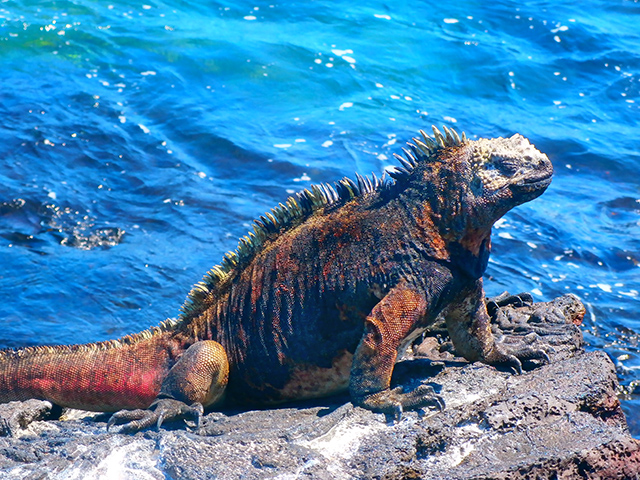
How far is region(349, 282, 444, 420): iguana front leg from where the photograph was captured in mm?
3967

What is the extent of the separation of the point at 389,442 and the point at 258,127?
8.26m

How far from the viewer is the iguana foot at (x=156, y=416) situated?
158 inches

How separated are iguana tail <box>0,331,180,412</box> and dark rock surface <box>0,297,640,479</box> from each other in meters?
0.32

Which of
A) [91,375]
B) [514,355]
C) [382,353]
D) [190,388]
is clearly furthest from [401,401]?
[91,375]

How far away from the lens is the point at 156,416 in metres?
4.08

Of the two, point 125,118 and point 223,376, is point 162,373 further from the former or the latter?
point 125,118

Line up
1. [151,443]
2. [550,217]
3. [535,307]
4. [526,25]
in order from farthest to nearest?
[526,25], [550,217], [535,307], [151,443]

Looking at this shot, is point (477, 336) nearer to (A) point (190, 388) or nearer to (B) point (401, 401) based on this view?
(B) point (401, 401)

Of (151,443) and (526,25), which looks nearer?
(151,443)

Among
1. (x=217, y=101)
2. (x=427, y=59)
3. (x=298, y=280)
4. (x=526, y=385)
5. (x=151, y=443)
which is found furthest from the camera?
(x=427, y=59)

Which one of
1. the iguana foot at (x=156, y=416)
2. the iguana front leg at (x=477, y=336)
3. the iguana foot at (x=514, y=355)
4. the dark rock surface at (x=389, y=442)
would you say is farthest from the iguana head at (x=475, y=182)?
the iguana foot at (x=156, y=416)

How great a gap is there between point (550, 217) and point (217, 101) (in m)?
5.74

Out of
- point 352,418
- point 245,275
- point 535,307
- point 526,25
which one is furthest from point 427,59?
point 352,418

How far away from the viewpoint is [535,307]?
5.59 meters
